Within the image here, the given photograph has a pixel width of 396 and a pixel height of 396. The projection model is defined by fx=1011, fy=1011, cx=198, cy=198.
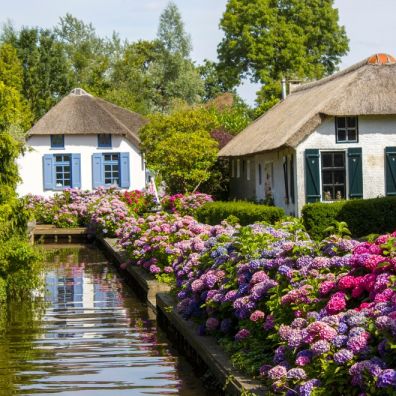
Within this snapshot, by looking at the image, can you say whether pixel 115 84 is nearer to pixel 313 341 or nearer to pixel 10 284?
pixel 10 284

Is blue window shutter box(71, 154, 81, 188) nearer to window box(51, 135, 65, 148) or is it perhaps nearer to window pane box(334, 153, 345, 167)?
window box(51, 135, 65, 148)

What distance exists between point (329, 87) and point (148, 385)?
27.2 meters

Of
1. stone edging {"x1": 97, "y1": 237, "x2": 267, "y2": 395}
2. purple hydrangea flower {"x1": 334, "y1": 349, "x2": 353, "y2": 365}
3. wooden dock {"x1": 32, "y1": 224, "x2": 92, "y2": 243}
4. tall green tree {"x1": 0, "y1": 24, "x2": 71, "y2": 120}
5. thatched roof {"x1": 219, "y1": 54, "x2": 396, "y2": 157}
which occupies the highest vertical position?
tall green tree {"x1": 0, "y1": 24, "x2": 71, "y2": 120}

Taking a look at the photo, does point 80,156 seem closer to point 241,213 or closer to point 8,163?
point 241,213

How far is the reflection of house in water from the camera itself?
1591cm

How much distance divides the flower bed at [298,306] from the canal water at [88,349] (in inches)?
31.1

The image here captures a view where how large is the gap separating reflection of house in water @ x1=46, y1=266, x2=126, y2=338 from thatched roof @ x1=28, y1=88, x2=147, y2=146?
86.7ft

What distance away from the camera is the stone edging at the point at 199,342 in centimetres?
868

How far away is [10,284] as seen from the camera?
18.6 metres

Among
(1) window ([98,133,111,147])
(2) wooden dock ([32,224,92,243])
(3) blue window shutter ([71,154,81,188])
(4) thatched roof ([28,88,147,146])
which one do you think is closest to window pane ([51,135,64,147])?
(4) thatched roof ([28,88,147,146])

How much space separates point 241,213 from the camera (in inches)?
1169

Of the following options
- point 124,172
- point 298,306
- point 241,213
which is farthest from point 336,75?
point 298,306

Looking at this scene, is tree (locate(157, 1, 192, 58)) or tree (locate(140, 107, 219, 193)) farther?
tree (locate(157, 1, 192, 58))

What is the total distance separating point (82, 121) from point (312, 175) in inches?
934
